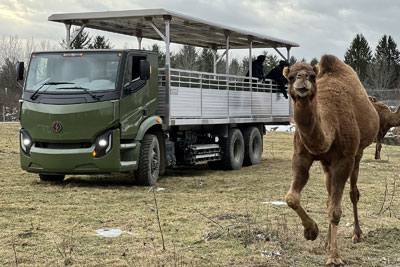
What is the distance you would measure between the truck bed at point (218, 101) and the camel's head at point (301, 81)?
730 cm

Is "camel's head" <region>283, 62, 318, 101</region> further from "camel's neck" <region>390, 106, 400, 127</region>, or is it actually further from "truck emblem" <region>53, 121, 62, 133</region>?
"camel's neck" <region>390, 106, 400, 127</region>

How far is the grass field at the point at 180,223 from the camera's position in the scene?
19.3 feet

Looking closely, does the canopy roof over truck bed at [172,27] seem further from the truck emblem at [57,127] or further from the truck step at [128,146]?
the truck emblem at [57,127]

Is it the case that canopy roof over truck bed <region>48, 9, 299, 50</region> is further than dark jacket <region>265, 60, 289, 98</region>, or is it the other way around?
dark jacket <region>265, 60, 289, 98</region>

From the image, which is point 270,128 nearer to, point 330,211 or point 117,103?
point 117,103

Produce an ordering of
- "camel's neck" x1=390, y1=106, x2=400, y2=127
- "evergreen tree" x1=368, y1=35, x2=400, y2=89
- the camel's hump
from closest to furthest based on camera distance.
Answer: the camel's hump, "camel's neck" x1=390, y1=106, x2=400, y2=127, "evergreen tree" x1=368, y1=35, x2=400, y2=89

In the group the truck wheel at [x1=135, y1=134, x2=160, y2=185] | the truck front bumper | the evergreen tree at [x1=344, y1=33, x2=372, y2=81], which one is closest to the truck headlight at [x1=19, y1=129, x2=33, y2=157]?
the truck front bumper

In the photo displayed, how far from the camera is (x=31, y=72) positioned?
37.6ft

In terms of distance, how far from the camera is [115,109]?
10.7m

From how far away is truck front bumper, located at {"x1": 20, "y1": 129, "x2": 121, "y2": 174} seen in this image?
10.6 meters

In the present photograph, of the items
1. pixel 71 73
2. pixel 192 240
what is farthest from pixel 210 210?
pixel 71 73

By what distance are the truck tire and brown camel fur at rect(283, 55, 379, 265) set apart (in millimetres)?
7798

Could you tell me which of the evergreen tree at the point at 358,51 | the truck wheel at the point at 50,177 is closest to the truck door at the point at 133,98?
the truck wheel at the point at 50,177

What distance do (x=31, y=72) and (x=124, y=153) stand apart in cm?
237
